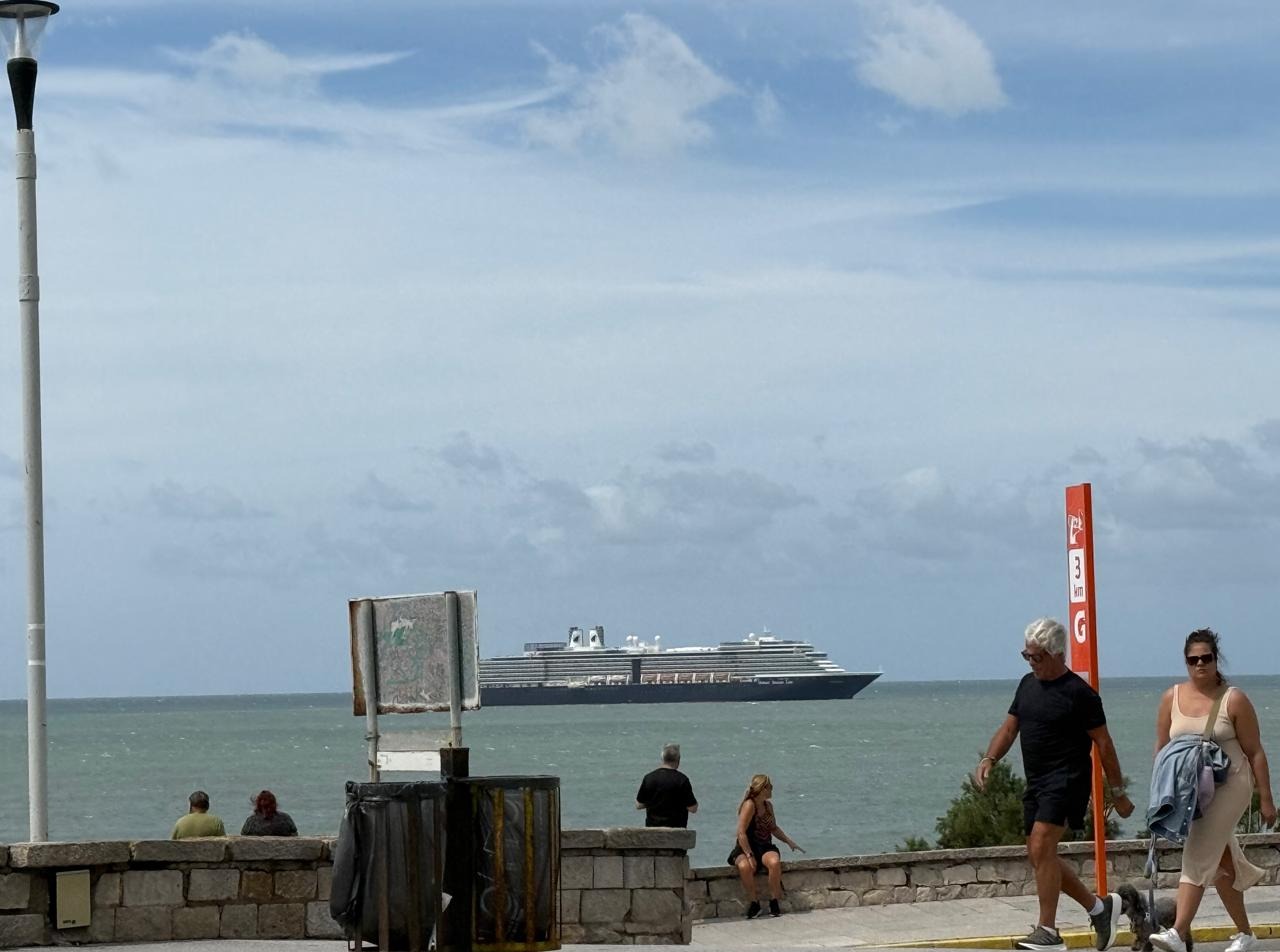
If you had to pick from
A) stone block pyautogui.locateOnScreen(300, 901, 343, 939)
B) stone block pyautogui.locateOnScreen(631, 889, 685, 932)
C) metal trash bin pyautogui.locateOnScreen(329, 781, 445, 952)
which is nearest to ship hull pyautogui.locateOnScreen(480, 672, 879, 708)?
stone block pyautogui.locateOnScreen(631, 889, 685, 932)

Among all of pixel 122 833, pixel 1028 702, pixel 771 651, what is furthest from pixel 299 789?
pixel 771 651

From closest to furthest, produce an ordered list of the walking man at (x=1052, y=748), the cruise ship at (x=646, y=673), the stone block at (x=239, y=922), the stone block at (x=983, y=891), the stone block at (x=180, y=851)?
the walking man at (x=1052, y=748)
the stone block at (x=180, y=851)
the stone block at (x=239, y=922)
the stone block at (x=983, y=891)
the cruise ship at (x=646, y=673)

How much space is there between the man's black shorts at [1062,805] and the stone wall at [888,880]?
5284 millimetres

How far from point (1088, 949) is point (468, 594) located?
543cm

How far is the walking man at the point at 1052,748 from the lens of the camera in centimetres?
995

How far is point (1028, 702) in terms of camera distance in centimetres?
1005

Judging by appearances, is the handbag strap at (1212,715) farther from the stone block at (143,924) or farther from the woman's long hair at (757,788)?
the woman's long hair at (757,788)

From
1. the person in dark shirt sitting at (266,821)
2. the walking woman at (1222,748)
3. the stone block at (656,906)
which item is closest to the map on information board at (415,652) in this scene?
the walking woman at (1222,748)

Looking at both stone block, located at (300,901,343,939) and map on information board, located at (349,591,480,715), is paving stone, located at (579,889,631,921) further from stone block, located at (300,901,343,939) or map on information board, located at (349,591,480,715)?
map on information board, located at (349,591,480,715)

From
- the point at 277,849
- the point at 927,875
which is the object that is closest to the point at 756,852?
the point at 927,875

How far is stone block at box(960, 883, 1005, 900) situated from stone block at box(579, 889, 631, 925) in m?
3.46

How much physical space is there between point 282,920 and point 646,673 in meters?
156

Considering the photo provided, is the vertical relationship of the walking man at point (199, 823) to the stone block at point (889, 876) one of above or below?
above

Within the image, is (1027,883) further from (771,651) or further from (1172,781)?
(771,651)
